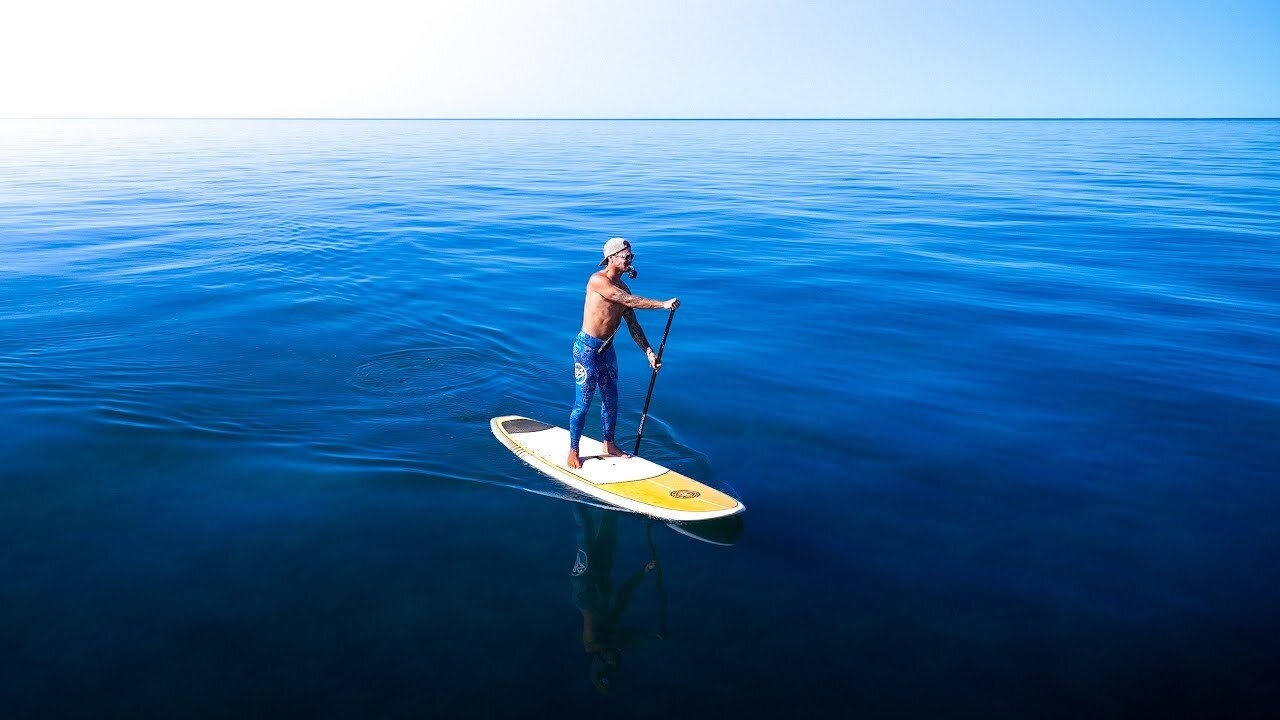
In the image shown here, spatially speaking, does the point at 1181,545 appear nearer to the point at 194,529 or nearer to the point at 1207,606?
the point at 1207,606

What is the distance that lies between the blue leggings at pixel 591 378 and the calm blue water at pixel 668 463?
0.85 metres

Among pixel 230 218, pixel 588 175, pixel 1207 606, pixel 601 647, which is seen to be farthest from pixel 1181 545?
pixel 588 175

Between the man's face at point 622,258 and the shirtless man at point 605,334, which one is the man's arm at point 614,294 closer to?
the shirtless man at point 605,334

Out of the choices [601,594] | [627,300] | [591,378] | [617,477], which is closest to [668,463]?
[617,477]

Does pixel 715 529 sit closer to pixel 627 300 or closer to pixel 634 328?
pixel 634 328

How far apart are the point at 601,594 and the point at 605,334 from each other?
9.15 ft

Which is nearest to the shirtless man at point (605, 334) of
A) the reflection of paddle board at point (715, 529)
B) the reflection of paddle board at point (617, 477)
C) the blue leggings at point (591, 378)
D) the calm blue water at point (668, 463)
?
the blue leggings at point (591, 378)

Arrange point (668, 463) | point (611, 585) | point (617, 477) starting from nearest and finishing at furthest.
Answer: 1. point (611, 585)
2. point (617, 477)
3. point (668, 463)

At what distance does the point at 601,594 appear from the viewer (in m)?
6.71

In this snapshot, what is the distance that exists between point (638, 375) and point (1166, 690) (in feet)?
26.4

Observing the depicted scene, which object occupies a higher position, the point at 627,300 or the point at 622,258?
the point at 622,258

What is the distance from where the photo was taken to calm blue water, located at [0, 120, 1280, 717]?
574 centimetres

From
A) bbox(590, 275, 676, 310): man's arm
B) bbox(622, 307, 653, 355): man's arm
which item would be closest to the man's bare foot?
bbox(622, 307, 653, 355): man's arm

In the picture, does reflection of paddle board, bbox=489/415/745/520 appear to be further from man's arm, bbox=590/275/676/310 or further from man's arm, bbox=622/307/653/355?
man's arm, bbox=590/275/676/310
